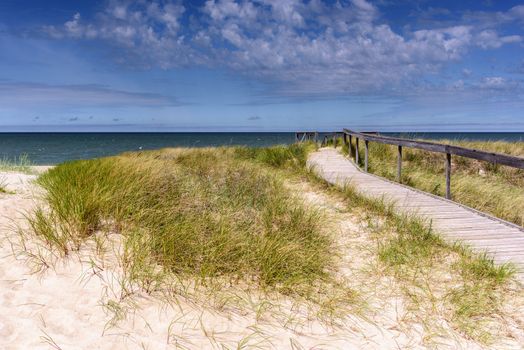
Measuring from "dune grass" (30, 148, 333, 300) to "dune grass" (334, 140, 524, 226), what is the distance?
168 inches

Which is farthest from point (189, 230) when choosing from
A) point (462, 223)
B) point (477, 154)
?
point (477, 154)

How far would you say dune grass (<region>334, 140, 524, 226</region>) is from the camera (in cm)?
767

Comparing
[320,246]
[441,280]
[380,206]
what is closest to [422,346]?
[441,280]

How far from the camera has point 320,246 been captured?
4.57 metres

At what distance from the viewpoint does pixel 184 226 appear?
14.2ft

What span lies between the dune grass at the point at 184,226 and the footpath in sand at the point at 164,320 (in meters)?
0.29

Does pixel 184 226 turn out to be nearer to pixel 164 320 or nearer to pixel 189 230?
pixel 189 230

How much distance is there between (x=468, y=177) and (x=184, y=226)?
8.84 meters

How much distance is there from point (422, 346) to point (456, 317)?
21.2 inches

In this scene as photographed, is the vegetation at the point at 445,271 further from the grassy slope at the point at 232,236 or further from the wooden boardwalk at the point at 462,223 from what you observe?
the wooden boardwalk at the point at 462,223

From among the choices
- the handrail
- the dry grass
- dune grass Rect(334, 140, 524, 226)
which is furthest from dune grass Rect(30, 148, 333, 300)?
dune grass Rect(334, 140, 524, 226)

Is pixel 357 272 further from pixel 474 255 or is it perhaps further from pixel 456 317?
pixel 474 255

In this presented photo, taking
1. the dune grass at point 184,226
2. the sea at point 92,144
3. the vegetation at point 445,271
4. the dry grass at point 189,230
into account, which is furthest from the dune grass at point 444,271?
the sea at point 92,144

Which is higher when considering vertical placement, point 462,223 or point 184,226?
point 184,226
